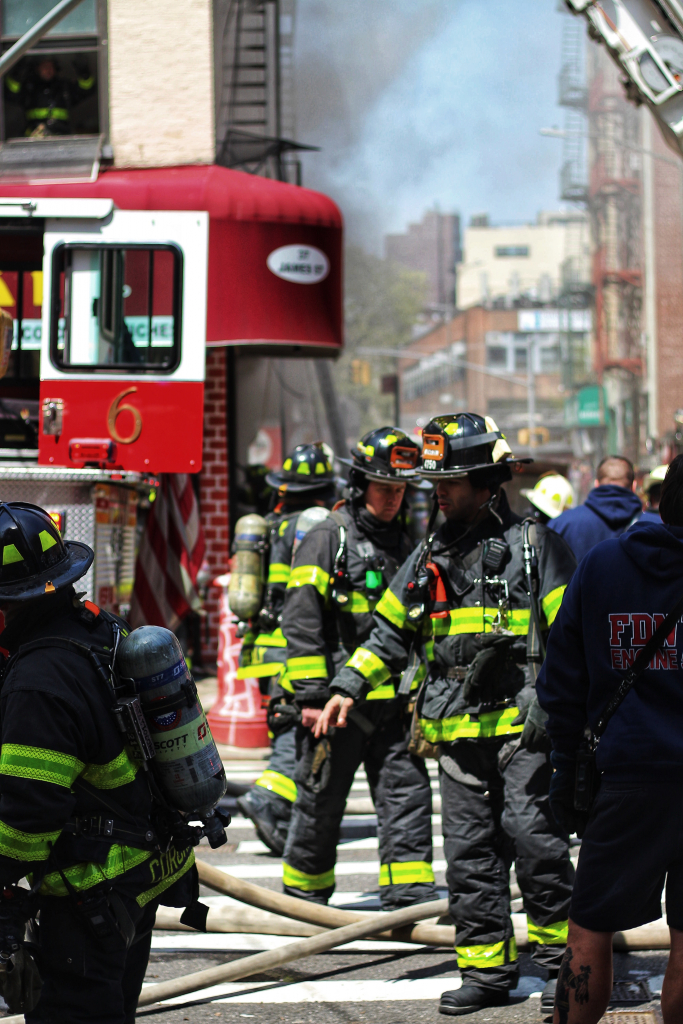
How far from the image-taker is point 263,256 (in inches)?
418

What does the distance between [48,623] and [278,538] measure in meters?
3.65

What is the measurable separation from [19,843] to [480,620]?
201 centimetres

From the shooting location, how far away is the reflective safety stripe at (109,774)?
2818mm

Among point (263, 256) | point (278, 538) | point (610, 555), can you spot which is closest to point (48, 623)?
point (610, 555)

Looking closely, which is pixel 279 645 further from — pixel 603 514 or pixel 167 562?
pixel 167 562

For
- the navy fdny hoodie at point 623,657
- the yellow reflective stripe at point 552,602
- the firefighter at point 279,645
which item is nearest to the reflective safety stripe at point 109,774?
the navy fdny hoodie at point 623,657

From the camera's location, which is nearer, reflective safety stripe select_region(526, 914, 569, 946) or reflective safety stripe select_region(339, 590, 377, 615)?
reflective safety stripe select_region(526, 914, 569, 946)

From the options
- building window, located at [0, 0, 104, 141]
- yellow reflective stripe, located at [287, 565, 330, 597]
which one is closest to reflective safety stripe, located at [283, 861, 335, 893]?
yellow reflective stripe, located at [287, 565, 330, 597]

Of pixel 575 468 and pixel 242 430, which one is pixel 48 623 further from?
pixel 575 468

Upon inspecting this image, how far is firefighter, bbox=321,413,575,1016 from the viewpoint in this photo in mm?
4062

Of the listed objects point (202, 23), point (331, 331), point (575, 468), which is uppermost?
point (202, 23)

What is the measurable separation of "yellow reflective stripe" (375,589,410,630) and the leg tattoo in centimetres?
150

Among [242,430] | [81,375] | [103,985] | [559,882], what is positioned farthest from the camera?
[242,430]

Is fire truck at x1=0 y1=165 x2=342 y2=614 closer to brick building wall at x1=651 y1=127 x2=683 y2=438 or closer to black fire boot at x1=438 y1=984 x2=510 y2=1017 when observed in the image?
black fire boot at x1=438 y1=984 x2=510 y2=1017
